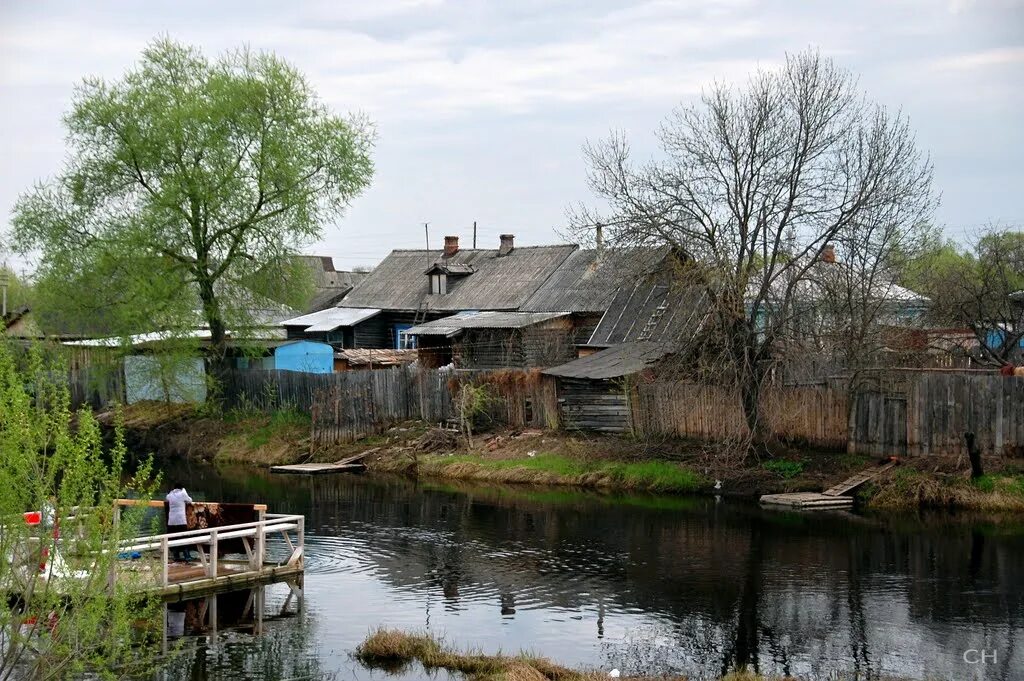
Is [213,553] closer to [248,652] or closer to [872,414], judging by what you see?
[248,652]

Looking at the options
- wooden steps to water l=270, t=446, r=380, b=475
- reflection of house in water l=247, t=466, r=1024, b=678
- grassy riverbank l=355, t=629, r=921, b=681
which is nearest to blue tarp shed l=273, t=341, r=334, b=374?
wooden steps to water l=270, t=446, r=380, b=475

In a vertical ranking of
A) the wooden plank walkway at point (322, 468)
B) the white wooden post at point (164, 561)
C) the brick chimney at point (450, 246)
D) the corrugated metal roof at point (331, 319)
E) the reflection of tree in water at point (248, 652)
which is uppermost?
the brick chimney at point (450, 246)

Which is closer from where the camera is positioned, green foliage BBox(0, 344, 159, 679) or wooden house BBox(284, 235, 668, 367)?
green foliage BBox(0, 344, 159, 679)

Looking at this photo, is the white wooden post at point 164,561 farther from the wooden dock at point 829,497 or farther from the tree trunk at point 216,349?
the tree trunk at point 216,349

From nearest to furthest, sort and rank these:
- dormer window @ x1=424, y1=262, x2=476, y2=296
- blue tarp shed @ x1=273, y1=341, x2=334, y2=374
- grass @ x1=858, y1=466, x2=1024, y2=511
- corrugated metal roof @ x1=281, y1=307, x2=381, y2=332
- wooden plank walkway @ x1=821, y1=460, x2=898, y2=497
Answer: grass @ x1=858, y1=466, x2=1024, y2=511, wooden plank walkway @ x1=821, y1=460, x2=898, y2=497, blue tarp shed @ x1=273, y1=341, x2=334, y2=374, corrugated metal roof @ x1=281, y1=307, x2=381, y2=332, dormer window @ x1=424, y1=262, x2=476, y2=296

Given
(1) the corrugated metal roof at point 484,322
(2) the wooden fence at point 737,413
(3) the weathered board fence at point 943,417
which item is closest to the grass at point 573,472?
(2) the wooden fence at point 737,413

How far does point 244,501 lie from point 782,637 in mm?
17890

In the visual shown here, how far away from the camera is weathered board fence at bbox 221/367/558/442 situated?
38531mm

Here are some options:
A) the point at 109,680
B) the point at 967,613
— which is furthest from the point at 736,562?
the point at 109,680

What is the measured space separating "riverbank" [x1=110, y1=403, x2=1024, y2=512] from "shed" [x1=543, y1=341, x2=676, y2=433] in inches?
21.6

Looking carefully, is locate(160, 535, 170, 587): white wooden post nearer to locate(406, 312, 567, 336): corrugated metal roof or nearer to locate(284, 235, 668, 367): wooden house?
locate(284, 235, 668, 367): wooden house

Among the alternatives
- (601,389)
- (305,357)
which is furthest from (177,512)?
(305,357)

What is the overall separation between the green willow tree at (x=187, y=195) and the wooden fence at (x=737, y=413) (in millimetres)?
16574

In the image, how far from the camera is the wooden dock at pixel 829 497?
29547mm
